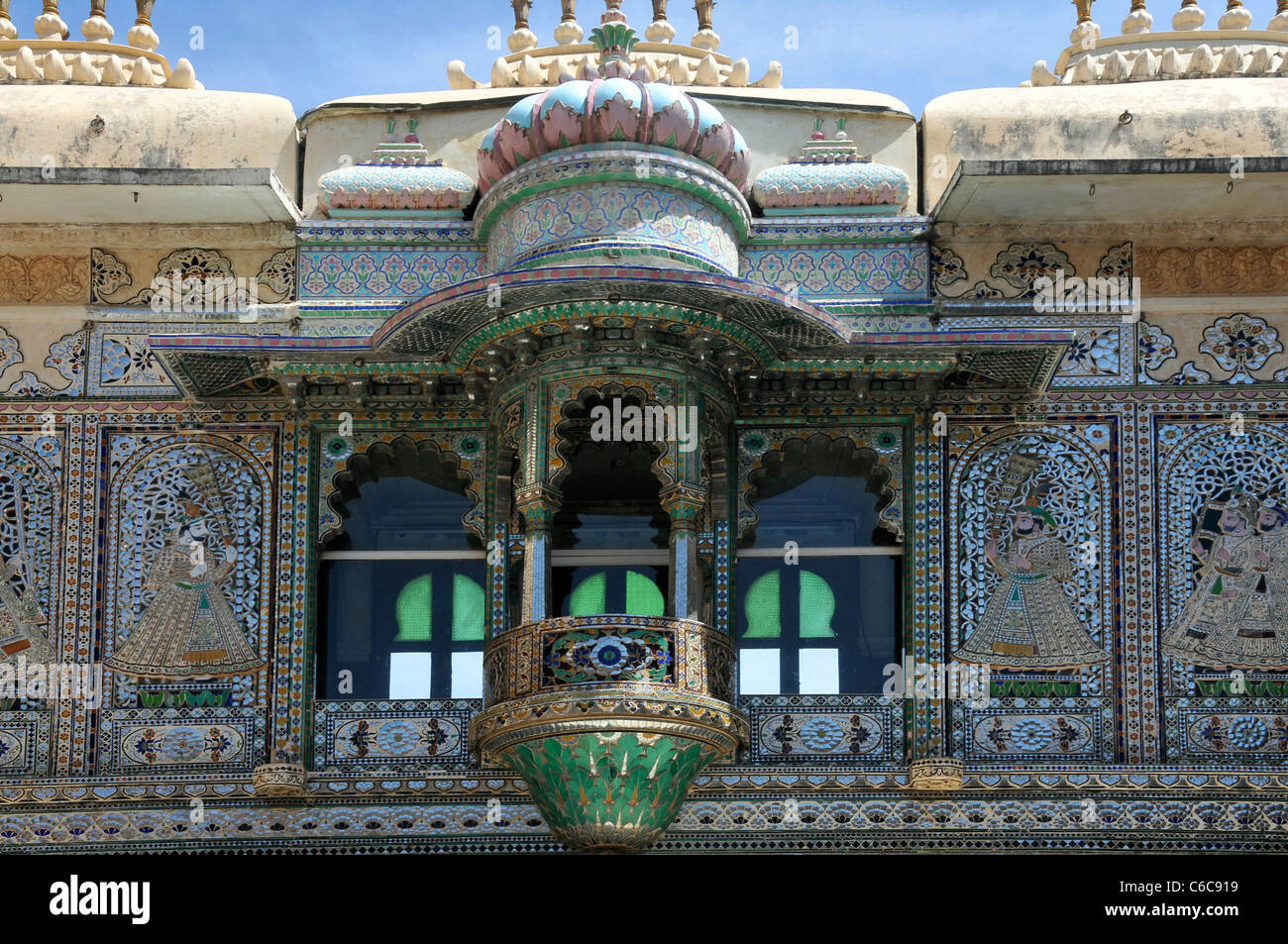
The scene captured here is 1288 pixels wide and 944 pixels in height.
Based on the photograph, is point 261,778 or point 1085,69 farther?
point 1085,69

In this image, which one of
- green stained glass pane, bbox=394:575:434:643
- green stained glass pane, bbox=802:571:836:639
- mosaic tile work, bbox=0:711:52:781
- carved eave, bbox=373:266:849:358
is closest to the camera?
carved eave, bbox=373:266:849:358

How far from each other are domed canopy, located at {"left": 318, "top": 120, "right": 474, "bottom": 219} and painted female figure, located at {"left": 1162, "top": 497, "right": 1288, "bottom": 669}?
167 inches

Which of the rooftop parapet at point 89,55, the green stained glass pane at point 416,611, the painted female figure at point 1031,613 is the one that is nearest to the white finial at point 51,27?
the rooftop parapet at point 89,55

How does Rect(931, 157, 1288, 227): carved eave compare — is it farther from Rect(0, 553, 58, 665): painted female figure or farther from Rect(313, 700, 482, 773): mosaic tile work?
Rect(0, 553, 58, 665): painted female figure

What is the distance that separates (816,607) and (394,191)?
122 inches

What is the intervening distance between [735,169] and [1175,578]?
306cm

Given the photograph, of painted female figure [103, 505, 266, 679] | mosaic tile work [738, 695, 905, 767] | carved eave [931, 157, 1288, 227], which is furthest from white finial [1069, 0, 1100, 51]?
painted female figure [103, 505, 266, 679]

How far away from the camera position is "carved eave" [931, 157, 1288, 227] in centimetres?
1277

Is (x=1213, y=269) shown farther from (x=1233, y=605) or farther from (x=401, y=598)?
(x=401, y=598)

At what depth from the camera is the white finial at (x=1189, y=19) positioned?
14.3m

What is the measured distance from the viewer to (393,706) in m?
12.8

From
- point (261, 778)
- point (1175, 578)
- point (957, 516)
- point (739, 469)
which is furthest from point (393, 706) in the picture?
point (1175, 578)

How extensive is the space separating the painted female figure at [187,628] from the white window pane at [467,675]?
100cm
